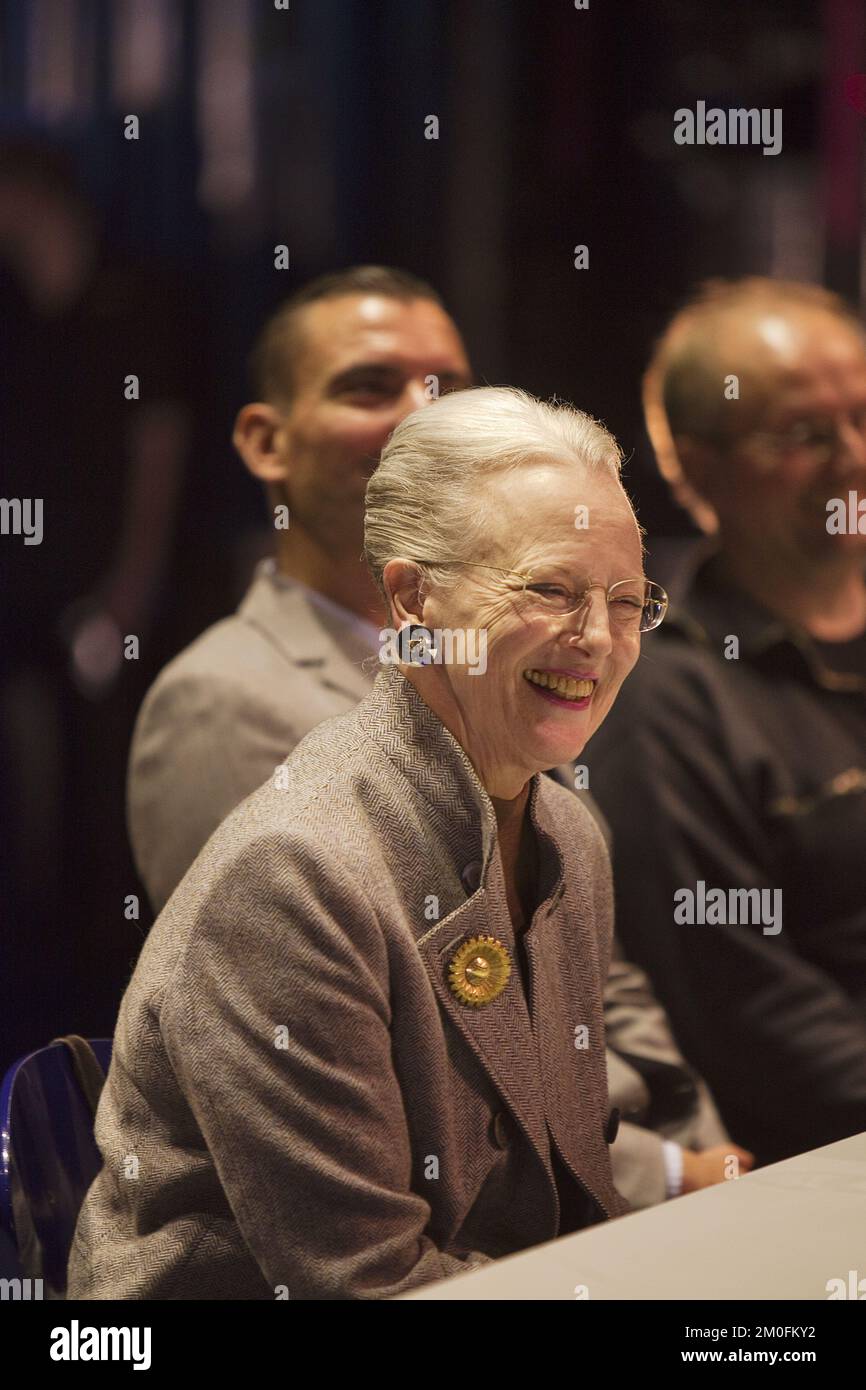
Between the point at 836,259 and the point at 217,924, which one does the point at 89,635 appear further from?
the point at 836,259

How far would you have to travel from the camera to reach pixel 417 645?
1619 millimetres

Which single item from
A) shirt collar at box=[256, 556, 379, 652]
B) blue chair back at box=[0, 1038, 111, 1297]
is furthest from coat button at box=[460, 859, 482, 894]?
shirt collar at box=[256, 556, 379, 652]

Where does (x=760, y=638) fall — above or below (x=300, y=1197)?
above

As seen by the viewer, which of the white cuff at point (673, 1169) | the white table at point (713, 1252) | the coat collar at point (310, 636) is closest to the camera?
the white table at point (713, 1252)

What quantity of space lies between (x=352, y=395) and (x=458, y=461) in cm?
93

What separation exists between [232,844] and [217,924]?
8 cm

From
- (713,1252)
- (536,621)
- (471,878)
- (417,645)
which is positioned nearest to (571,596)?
(536,621)

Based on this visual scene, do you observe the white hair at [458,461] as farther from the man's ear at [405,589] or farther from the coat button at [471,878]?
the coat button at [471,878]

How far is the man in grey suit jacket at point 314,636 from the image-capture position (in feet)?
7.43

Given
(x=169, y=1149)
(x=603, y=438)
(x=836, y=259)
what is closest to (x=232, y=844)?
(x=169, y=1149)

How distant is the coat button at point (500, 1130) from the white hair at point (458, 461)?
572 millimetres

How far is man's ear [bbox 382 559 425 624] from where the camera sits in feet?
5.30

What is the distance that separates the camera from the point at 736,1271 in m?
1.46

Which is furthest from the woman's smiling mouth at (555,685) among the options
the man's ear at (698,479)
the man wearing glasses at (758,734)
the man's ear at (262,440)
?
the man's ear at (698,479)
